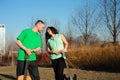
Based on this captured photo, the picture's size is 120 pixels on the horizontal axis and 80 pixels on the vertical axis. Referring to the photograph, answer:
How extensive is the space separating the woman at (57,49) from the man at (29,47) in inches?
37.9

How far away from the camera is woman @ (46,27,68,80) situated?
795 centimetres

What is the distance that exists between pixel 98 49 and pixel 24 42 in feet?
44.5

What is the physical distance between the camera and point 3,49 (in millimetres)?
44375

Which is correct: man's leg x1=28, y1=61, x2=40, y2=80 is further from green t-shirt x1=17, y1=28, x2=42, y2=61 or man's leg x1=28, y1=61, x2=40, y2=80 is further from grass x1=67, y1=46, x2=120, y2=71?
grass x1=67, y1=46, x2=120, y2=71

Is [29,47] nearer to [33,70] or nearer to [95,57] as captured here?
[33,70]

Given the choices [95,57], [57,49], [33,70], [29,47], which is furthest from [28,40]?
[95,57]

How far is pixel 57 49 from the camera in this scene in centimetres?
805

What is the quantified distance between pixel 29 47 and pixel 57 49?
1.21 meters

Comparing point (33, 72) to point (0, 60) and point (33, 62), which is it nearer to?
point (33, 62)

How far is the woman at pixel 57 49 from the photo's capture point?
7945 millimetres

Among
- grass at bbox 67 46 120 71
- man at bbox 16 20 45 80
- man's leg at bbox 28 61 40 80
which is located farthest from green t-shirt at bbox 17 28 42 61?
grass at bbox 67 46 120 71

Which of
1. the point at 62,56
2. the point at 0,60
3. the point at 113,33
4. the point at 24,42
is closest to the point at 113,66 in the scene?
the point at 113,33

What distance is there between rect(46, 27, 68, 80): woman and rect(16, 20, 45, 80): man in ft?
3.16

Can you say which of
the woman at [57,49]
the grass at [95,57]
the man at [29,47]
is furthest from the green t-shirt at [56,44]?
the grass at [95,57]
